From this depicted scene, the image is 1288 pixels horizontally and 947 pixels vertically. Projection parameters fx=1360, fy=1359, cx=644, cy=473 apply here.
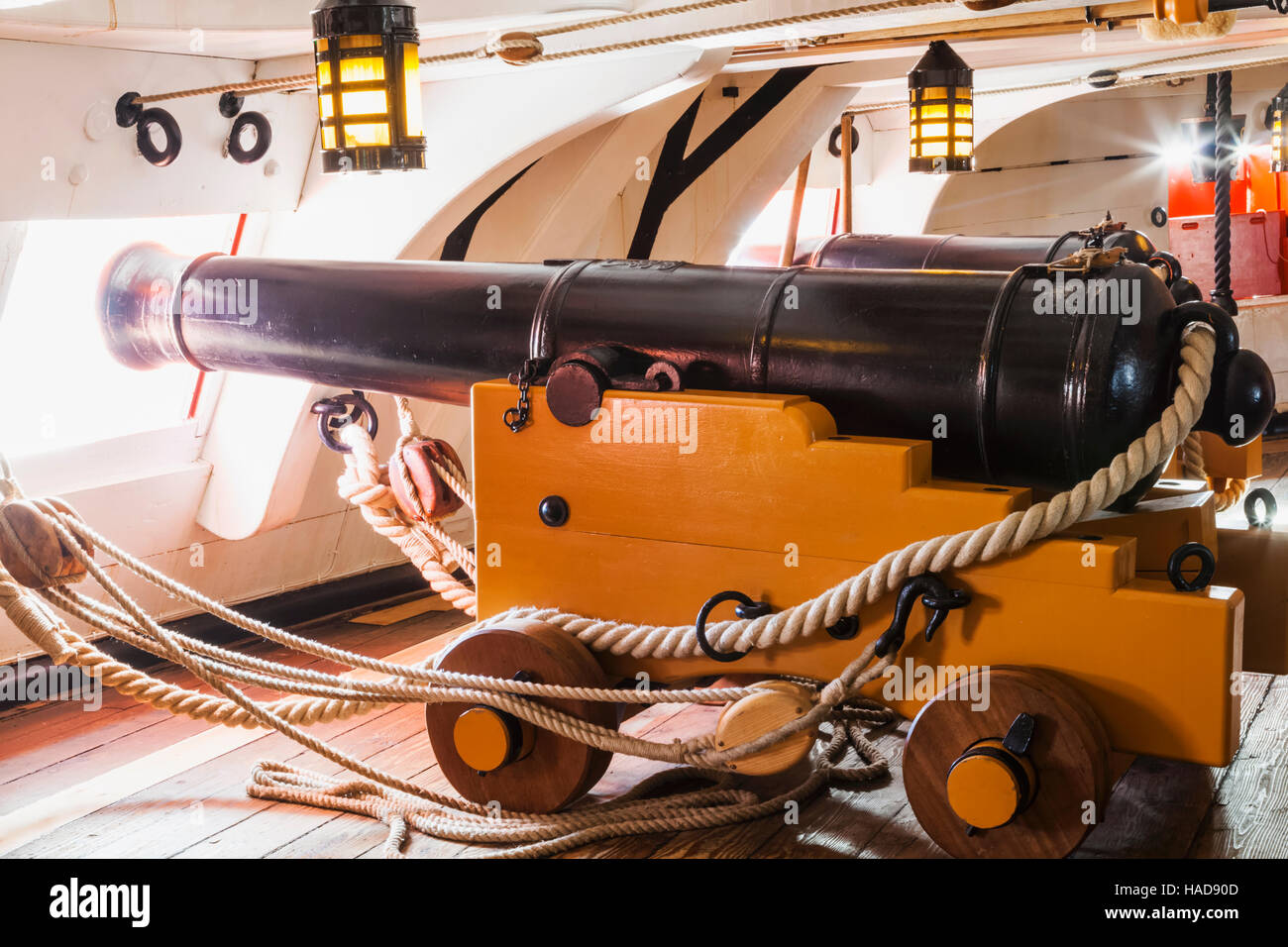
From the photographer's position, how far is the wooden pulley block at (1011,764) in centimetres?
178

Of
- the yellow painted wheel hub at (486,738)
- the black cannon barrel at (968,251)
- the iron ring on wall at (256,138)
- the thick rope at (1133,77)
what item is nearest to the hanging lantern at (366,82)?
the yellow painted wheel hub at (486,738)

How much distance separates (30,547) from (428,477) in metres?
0.88

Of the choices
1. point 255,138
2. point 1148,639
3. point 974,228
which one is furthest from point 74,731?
point 974,228

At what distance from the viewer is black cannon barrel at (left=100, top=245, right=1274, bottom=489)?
6.29 ft

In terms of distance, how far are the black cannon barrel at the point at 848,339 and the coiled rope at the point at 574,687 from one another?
0.28 ft

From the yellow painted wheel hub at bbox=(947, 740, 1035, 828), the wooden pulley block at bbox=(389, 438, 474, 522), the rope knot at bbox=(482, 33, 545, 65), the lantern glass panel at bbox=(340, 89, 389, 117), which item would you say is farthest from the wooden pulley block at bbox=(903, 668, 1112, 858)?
the rope knot at bbox=(482, 33, 545, 65)

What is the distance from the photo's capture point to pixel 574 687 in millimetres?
2088

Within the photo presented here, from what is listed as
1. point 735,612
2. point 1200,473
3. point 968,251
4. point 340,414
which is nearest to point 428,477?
point 340,414

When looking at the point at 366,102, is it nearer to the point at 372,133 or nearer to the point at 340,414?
the point at 372,133

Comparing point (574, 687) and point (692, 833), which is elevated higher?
point (574, 687)

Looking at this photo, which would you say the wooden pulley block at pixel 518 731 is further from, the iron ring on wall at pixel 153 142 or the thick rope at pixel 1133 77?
the thick rope at pixel 1133 77

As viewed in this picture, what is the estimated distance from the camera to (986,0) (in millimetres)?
2582

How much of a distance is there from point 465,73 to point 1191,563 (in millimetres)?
2808

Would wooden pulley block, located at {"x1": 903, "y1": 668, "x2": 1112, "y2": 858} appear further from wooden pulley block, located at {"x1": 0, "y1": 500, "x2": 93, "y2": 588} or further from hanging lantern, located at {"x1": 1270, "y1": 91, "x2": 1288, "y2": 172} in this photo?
hanging lantern, located at {"x1": 1270, "y1": 91, "x2": 1288, "y2": 172}
